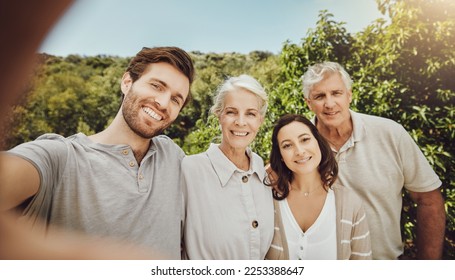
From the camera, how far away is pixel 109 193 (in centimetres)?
132

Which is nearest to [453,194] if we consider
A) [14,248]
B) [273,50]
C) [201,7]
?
[273,50]

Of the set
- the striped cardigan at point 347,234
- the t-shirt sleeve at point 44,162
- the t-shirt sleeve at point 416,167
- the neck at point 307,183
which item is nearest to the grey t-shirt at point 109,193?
the t-shirt sleeve at point 44,162

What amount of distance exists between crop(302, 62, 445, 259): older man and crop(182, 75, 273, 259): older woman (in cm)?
34

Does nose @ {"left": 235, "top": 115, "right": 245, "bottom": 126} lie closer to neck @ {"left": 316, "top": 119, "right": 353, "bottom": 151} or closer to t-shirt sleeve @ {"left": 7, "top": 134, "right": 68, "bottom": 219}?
neck @ {"left": 316, "top": 119, "right": 353, "bottom": 151}

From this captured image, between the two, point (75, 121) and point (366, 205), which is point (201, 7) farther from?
point (366, 205)

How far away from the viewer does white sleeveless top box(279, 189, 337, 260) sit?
4.97 ft

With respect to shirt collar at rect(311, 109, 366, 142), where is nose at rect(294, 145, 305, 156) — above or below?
below

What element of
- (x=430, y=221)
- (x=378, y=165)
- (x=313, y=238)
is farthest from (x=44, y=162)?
(x=430, y=221)

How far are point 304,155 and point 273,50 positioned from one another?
1.84 ft

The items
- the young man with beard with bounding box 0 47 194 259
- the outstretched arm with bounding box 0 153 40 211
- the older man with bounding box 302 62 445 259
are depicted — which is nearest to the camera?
the outstretched arm with bounding box 0 153 40 211

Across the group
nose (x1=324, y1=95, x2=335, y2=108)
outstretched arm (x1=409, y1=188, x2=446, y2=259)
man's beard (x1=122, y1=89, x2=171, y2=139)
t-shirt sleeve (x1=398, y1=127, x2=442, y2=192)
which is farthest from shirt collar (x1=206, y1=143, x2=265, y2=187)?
outstretched arm (x1=409, y1=188, x2=446, y2=259)

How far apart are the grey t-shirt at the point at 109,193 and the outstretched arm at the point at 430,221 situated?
1.14 meters

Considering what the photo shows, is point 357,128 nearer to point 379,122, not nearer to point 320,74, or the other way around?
point 379,122

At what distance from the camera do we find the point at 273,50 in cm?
176
